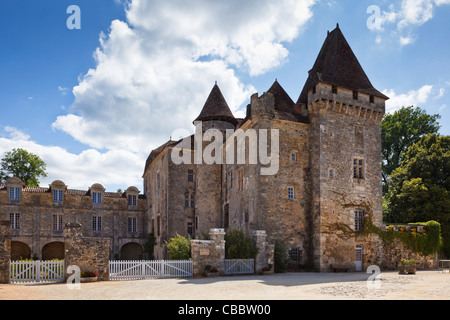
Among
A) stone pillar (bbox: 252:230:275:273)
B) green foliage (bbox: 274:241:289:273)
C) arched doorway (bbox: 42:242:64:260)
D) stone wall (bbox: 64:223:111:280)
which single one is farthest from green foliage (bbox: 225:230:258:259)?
arched doorway (bbox: 42:242:64:260)

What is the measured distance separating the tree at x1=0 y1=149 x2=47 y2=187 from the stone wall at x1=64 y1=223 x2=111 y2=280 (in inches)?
1228

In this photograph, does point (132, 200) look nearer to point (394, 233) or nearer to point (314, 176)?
point (314, 176)

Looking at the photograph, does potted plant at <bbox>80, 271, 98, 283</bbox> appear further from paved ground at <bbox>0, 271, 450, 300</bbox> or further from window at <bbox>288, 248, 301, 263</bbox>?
window at <bbox>288, 248, 301, 263</bbox>

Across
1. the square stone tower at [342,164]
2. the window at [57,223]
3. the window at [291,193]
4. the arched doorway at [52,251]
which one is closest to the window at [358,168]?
the square stone tower at [342,164]

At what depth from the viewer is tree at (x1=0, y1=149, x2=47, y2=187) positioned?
4400 cm

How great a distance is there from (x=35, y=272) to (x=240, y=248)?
9.83 meters

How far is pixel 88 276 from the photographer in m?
17.0

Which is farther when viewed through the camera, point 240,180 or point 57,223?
point 57,223

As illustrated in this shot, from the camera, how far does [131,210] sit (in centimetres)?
3975

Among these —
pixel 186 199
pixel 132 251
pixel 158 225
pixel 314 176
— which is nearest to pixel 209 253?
pixel 314 176

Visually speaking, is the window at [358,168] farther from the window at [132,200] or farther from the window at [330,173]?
the window at [132,200]
